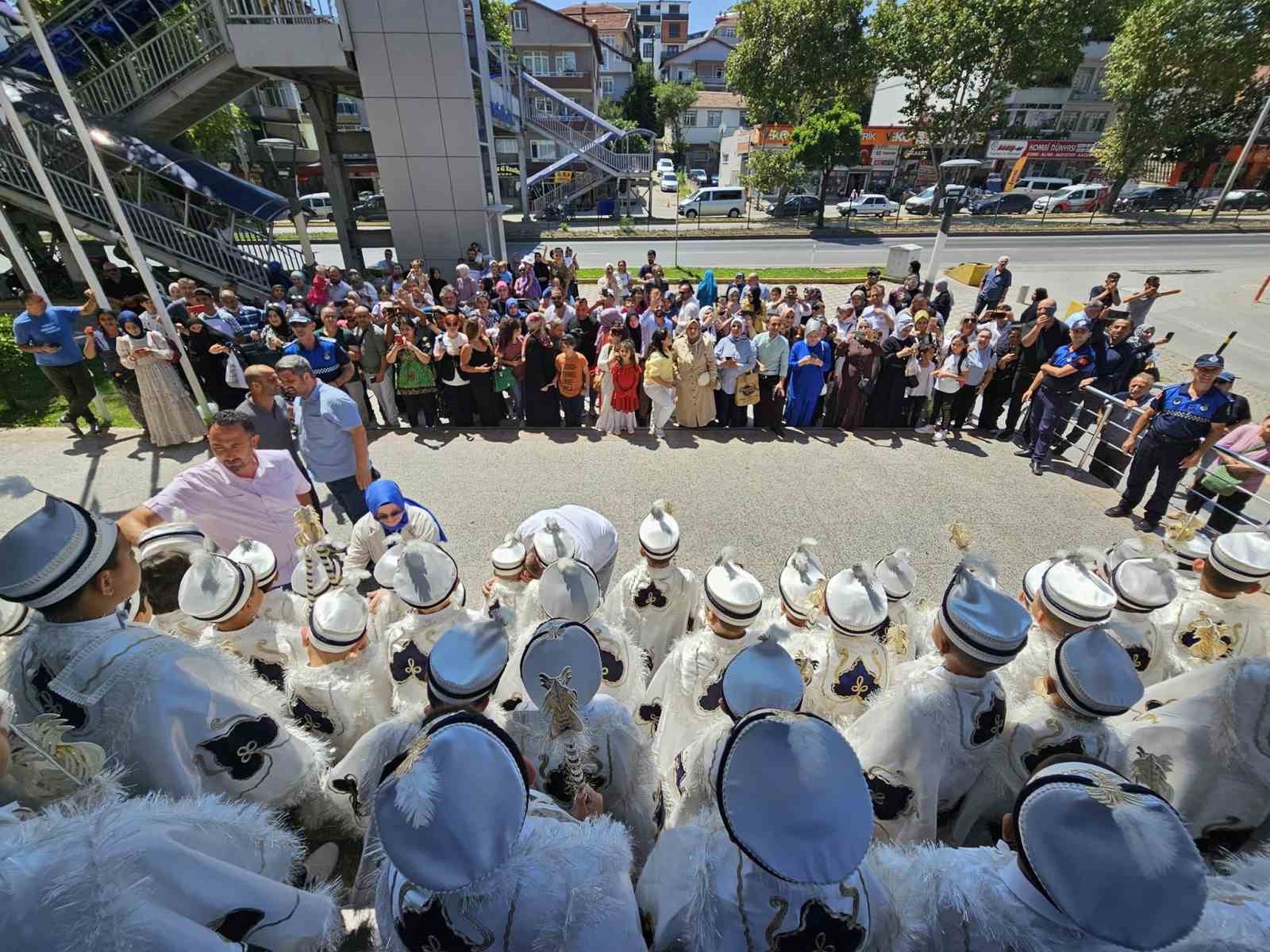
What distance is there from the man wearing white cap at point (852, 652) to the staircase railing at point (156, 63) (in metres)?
17.5

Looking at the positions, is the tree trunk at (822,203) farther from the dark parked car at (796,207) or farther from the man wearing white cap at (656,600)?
the man wearing white cap at (656,600)

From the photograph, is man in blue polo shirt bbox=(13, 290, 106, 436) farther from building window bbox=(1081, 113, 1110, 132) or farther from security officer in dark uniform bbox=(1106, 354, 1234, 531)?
building window bbox=(1081, 113, 1110, 132)

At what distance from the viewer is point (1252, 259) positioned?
67.6ft

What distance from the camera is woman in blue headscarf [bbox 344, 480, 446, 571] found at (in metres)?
3.48

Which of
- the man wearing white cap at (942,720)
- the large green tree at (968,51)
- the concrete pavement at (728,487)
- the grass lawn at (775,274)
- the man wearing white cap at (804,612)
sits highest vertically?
the large green tree at (968,51)

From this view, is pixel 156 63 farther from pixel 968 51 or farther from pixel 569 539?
pixel 968 51

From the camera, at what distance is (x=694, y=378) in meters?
7.98

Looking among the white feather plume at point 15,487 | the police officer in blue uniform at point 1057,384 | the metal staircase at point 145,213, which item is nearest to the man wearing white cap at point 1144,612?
the police officer in blue uniform at point 1057,384

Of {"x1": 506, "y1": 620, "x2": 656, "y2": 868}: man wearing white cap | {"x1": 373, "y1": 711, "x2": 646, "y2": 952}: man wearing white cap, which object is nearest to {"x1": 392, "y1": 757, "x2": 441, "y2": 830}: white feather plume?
{"x1": 373, "y1": 711, "x2": 646, "y2": 952}: man wearing white cap

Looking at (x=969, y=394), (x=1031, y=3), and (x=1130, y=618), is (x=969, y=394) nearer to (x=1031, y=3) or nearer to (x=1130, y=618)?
(x=1130, y=618)

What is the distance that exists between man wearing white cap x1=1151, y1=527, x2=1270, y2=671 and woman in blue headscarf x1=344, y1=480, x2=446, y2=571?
171 inches

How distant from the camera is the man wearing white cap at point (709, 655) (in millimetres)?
2627

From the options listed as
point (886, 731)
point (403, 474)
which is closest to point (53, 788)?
point (886, 731)

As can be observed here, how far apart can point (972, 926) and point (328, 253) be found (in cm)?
2630
